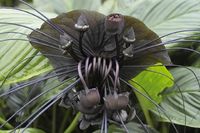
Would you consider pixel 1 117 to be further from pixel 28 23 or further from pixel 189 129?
pixel 189 129

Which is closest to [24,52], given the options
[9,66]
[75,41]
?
[9,66]

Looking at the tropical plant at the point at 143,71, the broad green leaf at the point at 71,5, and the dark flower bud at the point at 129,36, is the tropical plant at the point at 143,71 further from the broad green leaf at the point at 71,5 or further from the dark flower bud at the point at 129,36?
the dark flower bud at the point at 129,36

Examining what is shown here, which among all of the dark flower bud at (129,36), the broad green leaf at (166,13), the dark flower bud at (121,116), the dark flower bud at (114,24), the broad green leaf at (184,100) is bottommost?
the broad green leaf at (184,100)

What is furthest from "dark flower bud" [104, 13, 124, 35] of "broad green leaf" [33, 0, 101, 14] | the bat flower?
"broad green leaf" [33, 0, 101, 14]

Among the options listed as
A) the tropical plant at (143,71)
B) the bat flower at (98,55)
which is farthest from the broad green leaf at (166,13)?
the bat flower at (98,55)

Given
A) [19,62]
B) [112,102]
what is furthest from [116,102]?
[19,62]

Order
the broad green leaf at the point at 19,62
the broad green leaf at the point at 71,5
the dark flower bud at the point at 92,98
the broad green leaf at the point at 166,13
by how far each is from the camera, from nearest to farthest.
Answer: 1. the dark flower bud at the point at 92,98
2. the broad green leaf at the point at 19,62
3. the broad green leaf at the point at 166,13
4. the broad green leaf at the point at 71,5

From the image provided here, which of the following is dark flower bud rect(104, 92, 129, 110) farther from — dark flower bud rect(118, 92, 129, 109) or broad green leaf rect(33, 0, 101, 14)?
broad green leaf rect(33, 0, 101, 14)

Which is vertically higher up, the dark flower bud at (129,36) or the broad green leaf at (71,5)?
the broad green leaf at (71,5)
